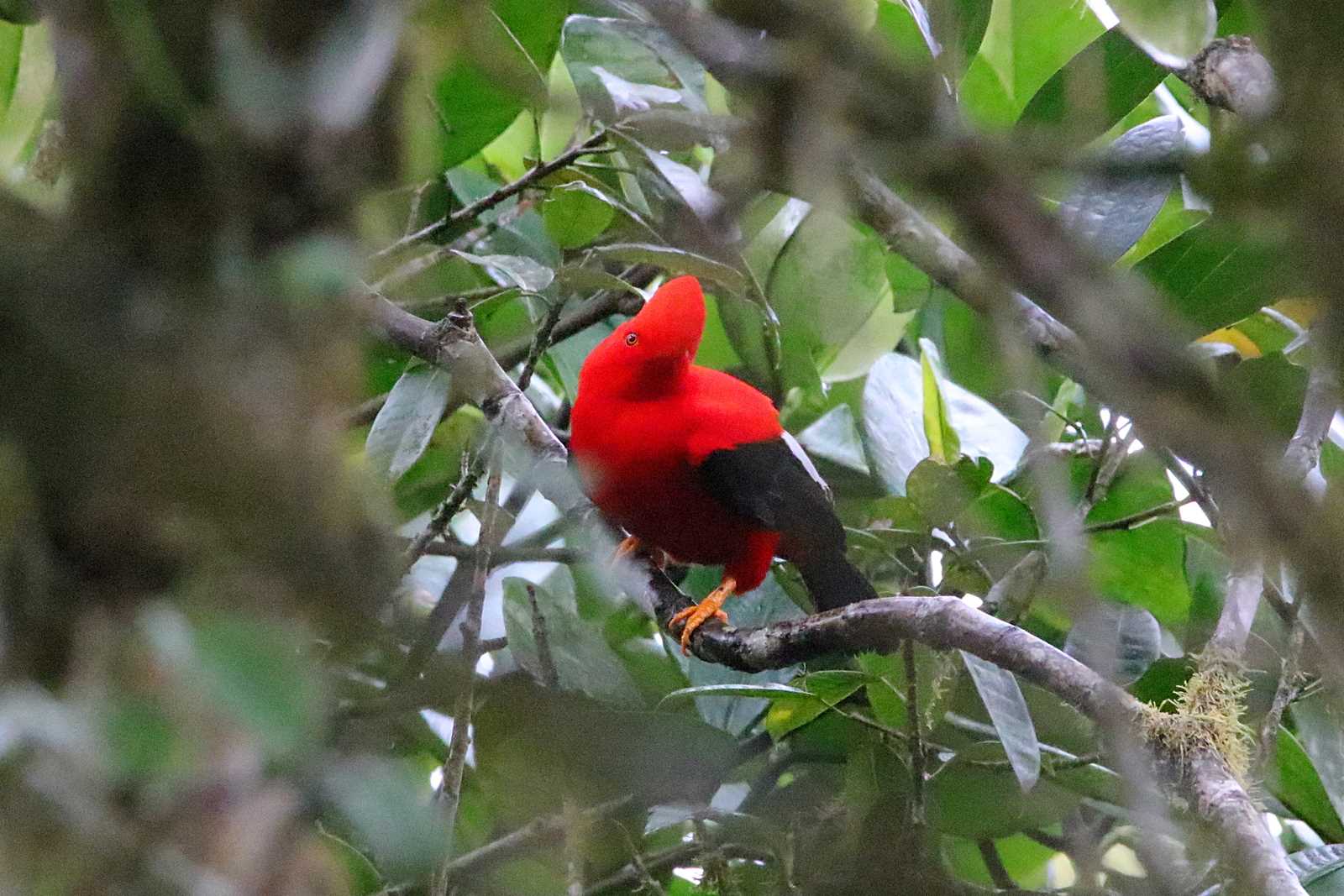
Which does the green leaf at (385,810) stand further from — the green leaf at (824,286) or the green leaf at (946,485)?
the green leaf at (824,286)

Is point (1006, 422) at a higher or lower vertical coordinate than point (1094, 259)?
lower

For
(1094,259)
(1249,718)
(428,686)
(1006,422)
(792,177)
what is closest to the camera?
(1094,259)

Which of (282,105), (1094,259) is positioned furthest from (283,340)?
(1094,259)

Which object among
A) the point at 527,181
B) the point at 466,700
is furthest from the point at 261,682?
the point at 527,181

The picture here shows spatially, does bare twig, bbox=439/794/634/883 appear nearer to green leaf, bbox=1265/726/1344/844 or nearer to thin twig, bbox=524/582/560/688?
thin twig, bbox=524/582/560/688

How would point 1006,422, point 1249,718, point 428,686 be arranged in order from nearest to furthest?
1. point 428,686
2. point 1249,718
3. point 1006,422

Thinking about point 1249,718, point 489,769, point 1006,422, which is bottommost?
point 1249,718

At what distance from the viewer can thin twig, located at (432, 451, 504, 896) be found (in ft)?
4.28

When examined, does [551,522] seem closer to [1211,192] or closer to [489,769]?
[489,769]

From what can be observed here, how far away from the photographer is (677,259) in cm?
211

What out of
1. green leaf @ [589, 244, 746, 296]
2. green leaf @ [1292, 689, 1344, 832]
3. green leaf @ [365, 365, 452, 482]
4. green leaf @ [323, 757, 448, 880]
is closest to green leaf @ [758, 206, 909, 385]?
green leaf @ [589, 244, 746, 296]

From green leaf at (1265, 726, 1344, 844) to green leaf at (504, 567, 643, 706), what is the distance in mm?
1098

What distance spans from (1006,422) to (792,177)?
6.49 ft

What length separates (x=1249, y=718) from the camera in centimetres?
231
